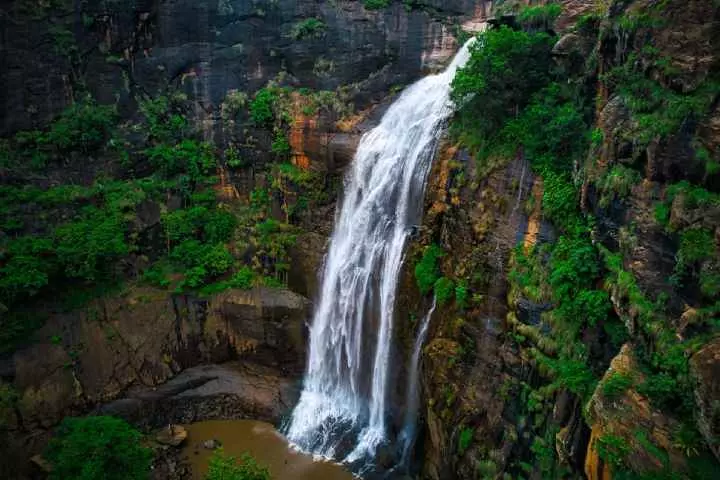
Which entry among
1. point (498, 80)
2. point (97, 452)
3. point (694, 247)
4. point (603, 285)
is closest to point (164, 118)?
point (97, 452)

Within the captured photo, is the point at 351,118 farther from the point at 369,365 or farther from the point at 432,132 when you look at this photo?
the point at 369,365

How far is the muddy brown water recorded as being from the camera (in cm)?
1953

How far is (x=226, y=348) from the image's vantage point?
25.0 metres

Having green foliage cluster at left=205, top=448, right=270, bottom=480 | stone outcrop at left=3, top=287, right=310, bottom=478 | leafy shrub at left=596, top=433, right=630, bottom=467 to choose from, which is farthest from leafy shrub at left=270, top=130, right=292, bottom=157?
leafy shrub at left=596, top=433, right=630, bottom=467

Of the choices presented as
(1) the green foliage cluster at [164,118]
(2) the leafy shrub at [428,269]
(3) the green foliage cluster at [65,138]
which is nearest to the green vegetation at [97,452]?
(2) the leafy shrub at [428,269]

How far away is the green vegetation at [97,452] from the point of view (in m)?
15.9

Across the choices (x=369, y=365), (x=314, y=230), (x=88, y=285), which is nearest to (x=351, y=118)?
(x=314, y=230)

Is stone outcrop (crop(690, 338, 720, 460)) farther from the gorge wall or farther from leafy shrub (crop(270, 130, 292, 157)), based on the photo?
leafy shrub (crop(270, 130, 292, 157))

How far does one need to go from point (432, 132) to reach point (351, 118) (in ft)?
22.9

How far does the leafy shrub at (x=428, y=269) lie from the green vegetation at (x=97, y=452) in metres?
10.9

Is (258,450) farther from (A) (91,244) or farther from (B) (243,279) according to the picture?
(A) (91,244)

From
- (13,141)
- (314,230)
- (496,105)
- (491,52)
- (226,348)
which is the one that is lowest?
(226,348)

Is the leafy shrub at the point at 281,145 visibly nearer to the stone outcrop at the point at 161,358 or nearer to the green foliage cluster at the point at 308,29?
the green foliage cluster at the point at 308,29

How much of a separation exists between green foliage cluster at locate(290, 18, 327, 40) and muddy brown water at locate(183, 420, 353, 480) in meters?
19.5
